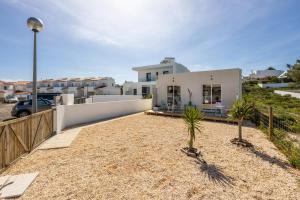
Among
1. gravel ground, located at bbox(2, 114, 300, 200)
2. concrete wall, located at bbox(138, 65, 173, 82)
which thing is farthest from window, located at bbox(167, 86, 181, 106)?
concrete wall, located at bbox(138, 65, 173, 82)

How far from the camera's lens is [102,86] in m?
50.5

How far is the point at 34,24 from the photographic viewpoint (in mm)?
5609

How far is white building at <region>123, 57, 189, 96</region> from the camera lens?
2619cm

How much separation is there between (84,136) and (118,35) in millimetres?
8172

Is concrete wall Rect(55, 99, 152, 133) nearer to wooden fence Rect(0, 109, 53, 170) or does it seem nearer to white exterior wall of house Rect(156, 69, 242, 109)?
wooden fence Rect(0, 109, 53, 170)

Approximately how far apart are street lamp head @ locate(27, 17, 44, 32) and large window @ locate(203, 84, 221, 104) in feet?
39.2

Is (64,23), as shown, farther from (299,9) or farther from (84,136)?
(299,9)

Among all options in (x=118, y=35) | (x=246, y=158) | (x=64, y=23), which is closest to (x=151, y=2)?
(x=118, y=35)

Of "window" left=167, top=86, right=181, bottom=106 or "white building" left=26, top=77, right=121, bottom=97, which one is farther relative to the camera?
"white building" left=26, top=77, right=121, bottom=97

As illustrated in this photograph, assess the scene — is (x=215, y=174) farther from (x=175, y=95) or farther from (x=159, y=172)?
(x=175, y=95)

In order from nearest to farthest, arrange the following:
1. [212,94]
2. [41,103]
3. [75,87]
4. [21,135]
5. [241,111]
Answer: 1. [21,135]
2. [241,111]
3. [41,103]
4. [212,94]
5. [75,87]

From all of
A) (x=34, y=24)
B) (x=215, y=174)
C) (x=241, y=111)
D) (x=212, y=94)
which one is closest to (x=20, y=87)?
(x=34, y=24)

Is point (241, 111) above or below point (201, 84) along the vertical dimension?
below

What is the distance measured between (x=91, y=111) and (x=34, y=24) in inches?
285
